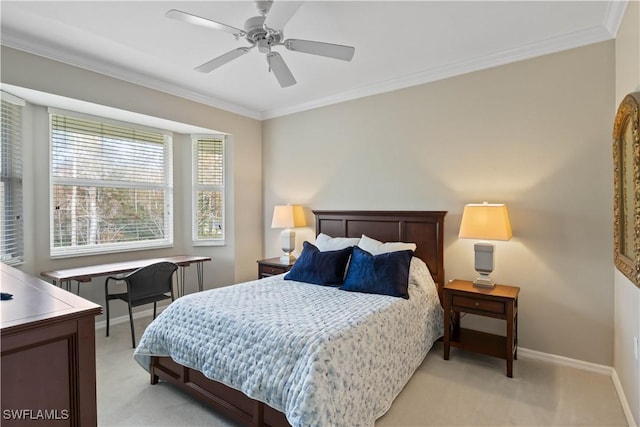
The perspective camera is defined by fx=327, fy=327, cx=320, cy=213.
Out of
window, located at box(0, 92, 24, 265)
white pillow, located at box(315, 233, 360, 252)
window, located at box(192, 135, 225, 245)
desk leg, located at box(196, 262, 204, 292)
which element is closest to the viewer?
window, located at box(0, 92, 24, 265)

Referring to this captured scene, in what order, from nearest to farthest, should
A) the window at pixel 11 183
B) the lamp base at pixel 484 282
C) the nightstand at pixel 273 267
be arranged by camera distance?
the lamp base at pixel 484 282 < the window at pixel 11 183 < the nightstand at pixel 273 267

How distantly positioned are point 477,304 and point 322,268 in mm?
1356

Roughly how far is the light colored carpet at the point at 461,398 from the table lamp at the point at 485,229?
753mm

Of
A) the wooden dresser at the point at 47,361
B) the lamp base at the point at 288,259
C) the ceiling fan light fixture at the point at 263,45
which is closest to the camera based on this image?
the wooden dresser at the point at 47,361

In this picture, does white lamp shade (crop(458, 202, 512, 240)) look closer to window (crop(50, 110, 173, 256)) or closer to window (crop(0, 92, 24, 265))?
window (crop(50, 110, 173, 256))

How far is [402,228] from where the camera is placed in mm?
3484

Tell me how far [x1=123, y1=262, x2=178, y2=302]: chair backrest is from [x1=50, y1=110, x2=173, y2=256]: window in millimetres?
955

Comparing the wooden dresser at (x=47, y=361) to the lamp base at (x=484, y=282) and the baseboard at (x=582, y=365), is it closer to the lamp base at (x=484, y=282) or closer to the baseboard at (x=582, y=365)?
the lamp base at (x=484, y=282)

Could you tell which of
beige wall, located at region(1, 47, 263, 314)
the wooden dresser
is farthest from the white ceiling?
the wooden dresser

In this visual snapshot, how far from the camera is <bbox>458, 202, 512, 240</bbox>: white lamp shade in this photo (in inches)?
106

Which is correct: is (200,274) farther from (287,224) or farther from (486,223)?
(486,223)

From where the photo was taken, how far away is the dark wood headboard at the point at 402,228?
3.25 metres

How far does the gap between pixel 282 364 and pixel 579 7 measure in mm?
3104

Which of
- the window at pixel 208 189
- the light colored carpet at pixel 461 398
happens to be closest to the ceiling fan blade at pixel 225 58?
the window at pixel 208 189
